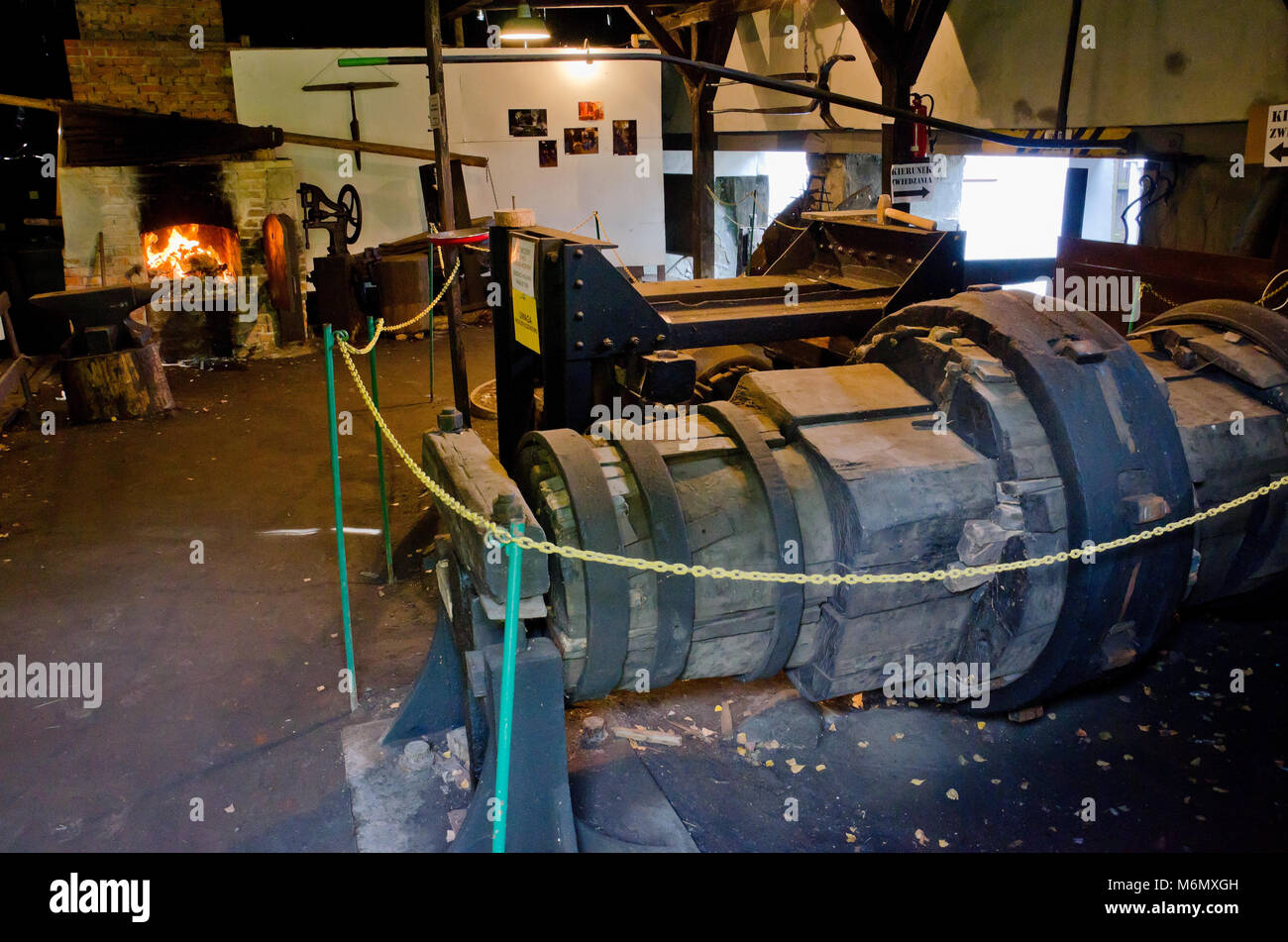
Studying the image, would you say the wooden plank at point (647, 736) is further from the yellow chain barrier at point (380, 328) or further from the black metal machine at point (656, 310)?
the yellow chain barrier at point (380, 328)

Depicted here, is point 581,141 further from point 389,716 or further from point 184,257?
point 389,716

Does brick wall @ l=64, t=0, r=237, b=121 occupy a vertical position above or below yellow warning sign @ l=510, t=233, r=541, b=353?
above

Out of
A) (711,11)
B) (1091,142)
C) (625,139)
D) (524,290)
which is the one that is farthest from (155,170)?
(1091,142)

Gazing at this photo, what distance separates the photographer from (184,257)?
11.2 m

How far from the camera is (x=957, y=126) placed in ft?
21.1

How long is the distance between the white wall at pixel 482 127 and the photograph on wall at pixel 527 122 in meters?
0.07

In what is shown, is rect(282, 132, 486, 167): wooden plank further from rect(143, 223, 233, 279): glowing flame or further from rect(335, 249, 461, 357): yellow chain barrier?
rect(335, 249, 461, 357): yellow chain barrier

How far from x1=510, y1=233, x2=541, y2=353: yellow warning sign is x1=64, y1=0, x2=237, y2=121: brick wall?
9150 mm

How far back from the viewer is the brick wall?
1152 centimetres

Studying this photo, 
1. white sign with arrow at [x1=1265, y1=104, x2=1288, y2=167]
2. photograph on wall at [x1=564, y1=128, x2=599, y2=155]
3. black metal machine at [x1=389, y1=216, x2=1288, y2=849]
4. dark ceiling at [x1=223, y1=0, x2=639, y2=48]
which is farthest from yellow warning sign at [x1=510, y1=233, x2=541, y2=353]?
dark ceiling at [x1=223, y1=0, x2=639, y2=48]

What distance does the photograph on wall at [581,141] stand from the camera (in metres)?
13.5

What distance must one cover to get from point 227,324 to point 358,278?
157 centimetres
